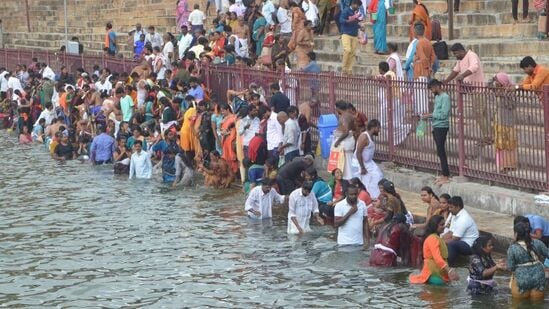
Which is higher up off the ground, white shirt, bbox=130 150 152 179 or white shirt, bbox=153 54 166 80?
white shirt, bbox=153 54 166 80

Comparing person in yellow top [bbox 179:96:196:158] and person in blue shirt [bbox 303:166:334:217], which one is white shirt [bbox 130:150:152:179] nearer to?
person in yellow top [bbox 179:96:196:158]

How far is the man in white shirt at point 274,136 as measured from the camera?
20.7m

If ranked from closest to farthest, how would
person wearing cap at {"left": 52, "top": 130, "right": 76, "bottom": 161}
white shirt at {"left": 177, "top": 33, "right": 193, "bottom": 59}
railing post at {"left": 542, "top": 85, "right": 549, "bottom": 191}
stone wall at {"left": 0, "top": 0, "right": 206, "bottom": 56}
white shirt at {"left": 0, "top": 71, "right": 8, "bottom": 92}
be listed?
railing post at {"left": 542, "top": 85, "right": 549, "bottom": 191} < person wearing cap at {"left": 52, "top": 130, "right": 76, "bottom": 161} < white shirt at {"left": 177, "top": 33, "right": 193, "bottom": 59} < white shirt at {"left": 0, "top": 71, "right": 8, "bottom": 92} < stone wall at {"left": 0, "top": 0, "right": 206, "bottom": 56}

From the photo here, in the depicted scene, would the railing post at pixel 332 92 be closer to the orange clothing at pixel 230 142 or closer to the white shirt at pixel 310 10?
the orange clothing at pixel 230 142

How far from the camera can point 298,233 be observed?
17.7m

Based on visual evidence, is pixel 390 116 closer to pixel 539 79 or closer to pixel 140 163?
pixel 539 79

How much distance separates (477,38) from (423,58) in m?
4.31

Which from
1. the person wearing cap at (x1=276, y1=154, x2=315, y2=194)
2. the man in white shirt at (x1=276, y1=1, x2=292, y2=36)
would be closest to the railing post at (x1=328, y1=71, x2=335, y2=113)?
the person wearing cap at (x1=276, y1=154, x2=315, y2=194)

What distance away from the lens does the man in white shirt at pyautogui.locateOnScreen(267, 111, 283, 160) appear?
67.8 feet

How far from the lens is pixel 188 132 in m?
24.0

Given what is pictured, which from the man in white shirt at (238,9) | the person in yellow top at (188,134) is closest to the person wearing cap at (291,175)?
the person in yellow top at (188,134)

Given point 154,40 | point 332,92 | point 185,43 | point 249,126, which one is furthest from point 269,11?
point 332,92

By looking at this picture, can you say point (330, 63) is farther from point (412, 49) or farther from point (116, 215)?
point (116, 215)

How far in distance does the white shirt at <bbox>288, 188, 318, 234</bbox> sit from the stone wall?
21.7 m
